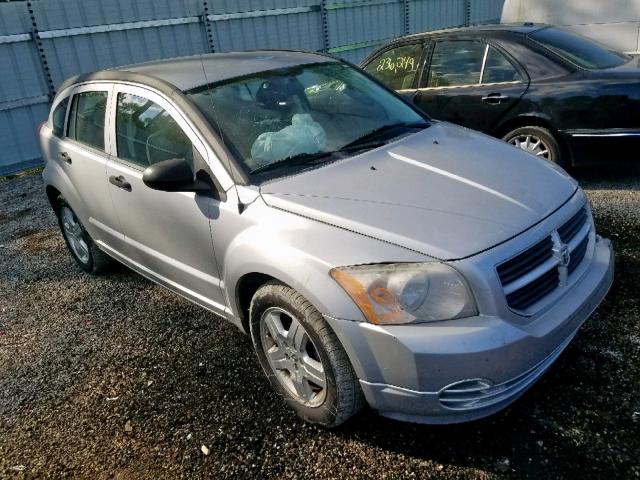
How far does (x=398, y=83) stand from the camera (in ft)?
19.4

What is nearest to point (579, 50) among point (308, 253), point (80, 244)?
point (308, 253)

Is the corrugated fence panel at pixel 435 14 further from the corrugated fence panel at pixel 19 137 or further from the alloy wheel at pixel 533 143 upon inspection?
the alloy wheel at pixel 533 143

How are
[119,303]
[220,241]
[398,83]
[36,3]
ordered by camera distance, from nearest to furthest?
[220,241] → [119,303] → [398,83] → [36,3]

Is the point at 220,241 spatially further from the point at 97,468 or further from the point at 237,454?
the point at 97,468

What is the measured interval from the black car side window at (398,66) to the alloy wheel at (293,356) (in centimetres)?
386

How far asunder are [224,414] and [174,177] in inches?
47.6

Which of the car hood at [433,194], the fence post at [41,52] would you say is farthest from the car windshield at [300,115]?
the fence post at [41,52]

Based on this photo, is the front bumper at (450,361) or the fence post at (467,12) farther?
the fence post at (467,12)

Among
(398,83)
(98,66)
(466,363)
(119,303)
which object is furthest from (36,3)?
(466,363)

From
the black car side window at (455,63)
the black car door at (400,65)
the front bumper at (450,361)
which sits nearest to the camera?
the front bumper at (450,361)

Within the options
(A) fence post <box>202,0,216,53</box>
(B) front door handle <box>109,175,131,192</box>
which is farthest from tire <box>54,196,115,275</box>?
(A) fence post <box>202,0,216,53</box>

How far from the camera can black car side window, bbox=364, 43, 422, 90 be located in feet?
19.0

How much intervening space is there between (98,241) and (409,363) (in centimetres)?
285

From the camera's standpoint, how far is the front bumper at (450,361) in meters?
1.99
